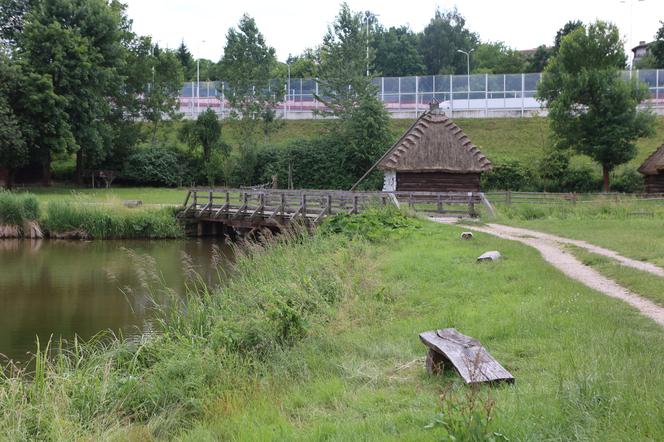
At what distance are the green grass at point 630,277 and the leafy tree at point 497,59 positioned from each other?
2696 inches

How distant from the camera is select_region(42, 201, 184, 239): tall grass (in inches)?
1216

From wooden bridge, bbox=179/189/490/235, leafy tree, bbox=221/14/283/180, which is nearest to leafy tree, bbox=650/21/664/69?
leafy tree, bbox=221/14/283/180

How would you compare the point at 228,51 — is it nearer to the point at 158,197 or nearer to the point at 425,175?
the point at 158,197

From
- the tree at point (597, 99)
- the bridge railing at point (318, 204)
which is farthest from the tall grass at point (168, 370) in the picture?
the tree at point (597, 99)

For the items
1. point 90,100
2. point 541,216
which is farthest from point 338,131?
point 541,216

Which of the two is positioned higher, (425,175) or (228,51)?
(228,51)

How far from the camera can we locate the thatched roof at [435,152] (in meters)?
34.9

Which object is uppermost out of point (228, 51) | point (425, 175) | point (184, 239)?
point (228, 51)

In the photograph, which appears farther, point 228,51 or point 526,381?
point 228,51

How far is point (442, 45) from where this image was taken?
305 ft

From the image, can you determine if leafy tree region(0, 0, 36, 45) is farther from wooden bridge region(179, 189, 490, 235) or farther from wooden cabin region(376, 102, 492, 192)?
wooden cabin region(376, 102, 492, 192)

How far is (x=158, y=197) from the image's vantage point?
135ft

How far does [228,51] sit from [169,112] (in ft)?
22.0

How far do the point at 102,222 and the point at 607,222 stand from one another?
71.4ft
